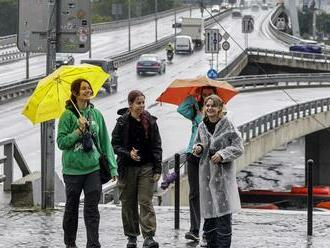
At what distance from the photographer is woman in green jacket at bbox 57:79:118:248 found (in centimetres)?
1015

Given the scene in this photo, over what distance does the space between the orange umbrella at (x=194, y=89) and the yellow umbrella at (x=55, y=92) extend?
97cm

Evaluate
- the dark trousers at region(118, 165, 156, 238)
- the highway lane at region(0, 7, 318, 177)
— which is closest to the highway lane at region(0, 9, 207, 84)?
the highway lane at region(0, 7, 318, 177)

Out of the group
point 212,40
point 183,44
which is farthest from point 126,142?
point 183,44

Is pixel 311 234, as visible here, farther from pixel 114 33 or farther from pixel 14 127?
pixel 114 33

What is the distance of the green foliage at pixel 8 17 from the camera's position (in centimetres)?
11031

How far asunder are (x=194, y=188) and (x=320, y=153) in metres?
42.2

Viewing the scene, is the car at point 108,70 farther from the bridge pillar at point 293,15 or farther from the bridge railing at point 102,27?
the bridge pillar at point 293,15

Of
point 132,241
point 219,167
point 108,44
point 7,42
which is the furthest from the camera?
point 108,44

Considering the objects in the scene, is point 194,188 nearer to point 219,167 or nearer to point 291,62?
point 219,167

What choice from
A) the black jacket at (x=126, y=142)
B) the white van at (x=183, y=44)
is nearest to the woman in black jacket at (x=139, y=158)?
the black jacket at (x=126, y=142)

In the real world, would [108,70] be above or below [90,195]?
below

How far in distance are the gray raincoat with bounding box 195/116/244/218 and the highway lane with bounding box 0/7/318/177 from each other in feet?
29.1

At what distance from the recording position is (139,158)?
10555 mm

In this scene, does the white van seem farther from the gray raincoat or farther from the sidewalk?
the gray raincoat
